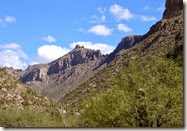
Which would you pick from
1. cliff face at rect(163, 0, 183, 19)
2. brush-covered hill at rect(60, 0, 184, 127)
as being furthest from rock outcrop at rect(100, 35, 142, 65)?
cliff face at rect(163, 0, 183, 19)

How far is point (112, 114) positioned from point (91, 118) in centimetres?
48

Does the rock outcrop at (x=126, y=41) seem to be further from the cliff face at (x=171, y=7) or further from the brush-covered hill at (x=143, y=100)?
the cliff face at (x=171, y=7)

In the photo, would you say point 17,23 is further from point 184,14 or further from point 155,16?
point 184,14

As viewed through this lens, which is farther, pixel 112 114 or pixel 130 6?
pixel 112 114

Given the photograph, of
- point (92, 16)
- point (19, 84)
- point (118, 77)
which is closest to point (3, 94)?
point (19, 84)

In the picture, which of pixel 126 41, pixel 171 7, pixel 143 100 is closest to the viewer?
pixel 143 100

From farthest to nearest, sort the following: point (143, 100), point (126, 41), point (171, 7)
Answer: point (126, 41)
point (171, 7)
point (143, 100)

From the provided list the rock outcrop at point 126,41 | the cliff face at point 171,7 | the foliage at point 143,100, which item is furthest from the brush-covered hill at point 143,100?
the cliff face at point 171,7

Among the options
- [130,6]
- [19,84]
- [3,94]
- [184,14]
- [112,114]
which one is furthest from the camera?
[19,84]

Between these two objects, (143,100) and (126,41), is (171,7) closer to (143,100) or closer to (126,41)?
(126,41)

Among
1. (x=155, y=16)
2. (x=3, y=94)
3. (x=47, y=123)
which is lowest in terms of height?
(x=47, y=123)

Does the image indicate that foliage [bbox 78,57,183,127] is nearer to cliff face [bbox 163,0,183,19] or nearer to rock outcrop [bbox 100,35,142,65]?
rock outcrop [bbox 100,35,142,65]

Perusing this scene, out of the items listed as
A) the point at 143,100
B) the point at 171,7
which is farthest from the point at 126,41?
the point at 143,100

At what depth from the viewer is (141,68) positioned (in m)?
8.90
